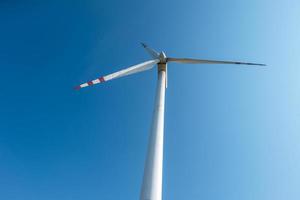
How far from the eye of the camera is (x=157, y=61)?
2619 centimetres

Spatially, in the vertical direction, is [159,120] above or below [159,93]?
below

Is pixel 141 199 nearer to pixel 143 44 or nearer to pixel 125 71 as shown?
pixel 125 71

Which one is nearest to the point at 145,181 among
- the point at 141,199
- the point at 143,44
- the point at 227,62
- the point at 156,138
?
the point at 141,199

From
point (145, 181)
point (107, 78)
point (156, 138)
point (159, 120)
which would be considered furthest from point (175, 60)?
point (145, 181)

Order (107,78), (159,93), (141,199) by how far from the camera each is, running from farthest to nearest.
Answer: (107,78) → (159,93) → (141,199)

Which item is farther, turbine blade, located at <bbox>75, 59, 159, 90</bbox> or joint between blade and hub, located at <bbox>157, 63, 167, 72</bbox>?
joint between blade and hub, located at <bbox>157, 63, 167, 72</bbox>

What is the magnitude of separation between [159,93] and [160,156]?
5.93m

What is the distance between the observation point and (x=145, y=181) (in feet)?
41.5

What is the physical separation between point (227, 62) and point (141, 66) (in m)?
7.51

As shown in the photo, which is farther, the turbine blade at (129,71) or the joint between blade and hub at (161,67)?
the joint between blade and hub at (161,67)

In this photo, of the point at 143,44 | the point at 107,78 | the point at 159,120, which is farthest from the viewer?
the point at 143,44

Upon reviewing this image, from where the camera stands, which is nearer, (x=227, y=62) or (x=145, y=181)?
(x=145, y=181)

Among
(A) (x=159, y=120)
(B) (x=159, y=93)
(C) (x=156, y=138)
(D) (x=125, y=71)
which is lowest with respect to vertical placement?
(C) (x=156, y=138)

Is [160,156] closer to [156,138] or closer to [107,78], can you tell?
[156,138]
